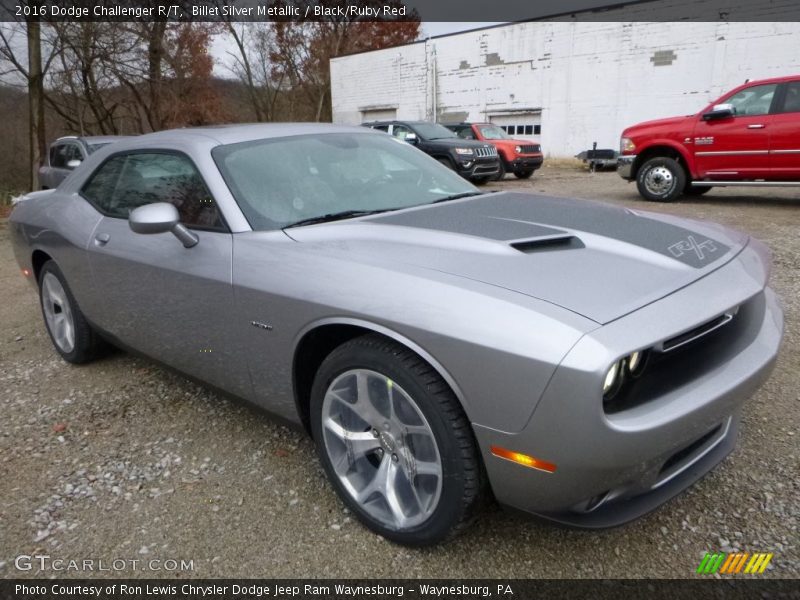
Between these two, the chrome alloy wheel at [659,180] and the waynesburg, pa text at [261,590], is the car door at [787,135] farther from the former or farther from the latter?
the waynesburg, pa text at [261,590]

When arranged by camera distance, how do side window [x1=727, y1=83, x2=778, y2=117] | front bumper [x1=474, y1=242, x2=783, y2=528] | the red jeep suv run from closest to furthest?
front bumper [x1=474, y1=242, x2=783, y2=528] < side window [x1=727, y1=83, x2=778, y2=117] < the red jeep suv

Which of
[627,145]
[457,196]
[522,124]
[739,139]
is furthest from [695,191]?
[522,124]

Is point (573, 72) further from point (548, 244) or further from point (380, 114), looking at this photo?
point (548, 244)

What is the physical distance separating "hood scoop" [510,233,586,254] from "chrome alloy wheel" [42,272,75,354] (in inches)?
116

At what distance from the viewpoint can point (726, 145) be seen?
8.34 metres

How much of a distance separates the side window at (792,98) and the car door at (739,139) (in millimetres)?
161

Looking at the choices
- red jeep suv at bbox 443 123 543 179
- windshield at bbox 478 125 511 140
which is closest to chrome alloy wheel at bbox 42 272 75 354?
red jeep suv at bbox 443 123 543 179

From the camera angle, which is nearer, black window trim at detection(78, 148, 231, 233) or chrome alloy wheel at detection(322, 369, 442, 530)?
chrome alloy wheel at detection(322, 369, 442, 530)

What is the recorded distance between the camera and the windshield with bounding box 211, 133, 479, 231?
97.3 inches

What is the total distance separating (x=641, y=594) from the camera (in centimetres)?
177

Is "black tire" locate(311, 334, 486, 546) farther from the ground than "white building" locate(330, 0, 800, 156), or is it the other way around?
"white building" locate(330, 0, 800, 156)

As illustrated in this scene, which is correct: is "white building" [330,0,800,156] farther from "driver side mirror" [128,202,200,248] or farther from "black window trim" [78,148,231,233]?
"driver side mirror" [128,202,200,248]

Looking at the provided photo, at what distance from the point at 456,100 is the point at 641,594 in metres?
23.9

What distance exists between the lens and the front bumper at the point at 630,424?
4.86 ft
